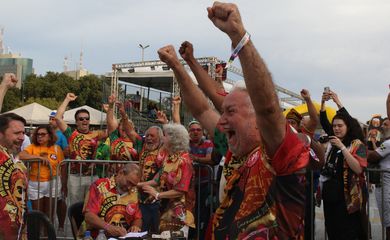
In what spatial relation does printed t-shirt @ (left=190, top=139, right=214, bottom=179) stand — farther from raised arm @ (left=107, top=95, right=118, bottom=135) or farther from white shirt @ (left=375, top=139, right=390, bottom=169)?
white shirt @ (left=375, top=139, right=390, bottom=169)

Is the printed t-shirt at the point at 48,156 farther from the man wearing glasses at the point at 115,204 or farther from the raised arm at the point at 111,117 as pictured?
the man wearing glasses at the point at 115,204

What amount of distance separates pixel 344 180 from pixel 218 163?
5.61 feet

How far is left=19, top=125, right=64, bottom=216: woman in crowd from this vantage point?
744 centimetres

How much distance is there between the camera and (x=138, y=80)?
20.2m

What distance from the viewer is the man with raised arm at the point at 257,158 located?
6.49 ft

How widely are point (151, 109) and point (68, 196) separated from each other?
11791 mm

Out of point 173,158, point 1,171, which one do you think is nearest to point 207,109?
point 1,171

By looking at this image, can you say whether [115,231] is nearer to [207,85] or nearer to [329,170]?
[207,85]

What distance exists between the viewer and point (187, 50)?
11.1 feet

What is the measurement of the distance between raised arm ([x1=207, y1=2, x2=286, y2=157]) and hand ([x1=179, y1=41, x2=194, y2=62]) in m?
1.35

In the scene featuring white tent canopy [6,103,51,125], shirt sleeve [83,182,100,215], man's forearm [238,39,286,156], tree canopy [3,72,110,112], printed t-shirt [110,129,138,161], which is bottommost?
shirt sleeve [83,182,100,215]

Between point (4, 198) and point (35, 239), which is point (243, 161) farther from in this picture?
point (35, 239)

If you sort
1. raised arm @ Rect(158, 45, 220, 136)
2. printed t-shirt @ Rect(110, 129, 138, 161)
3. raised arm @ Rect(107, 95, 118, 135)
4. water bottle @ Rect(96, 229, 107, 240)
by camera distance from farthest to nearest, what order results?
1. raised arm @ Rect(107, 95, 118, 135)
2. printed t-shirt @ Rect(110, 129, 138, 161)
3. water bottle @ Rect(96, 229, 107, 240)
4. raised arm @ Rect(158, 45, 220, 136)

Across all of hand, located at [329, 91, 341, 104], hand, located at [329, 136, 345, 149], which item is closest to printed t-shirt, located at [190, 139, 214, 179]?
hand, located at [329, 91, 341, 104]
